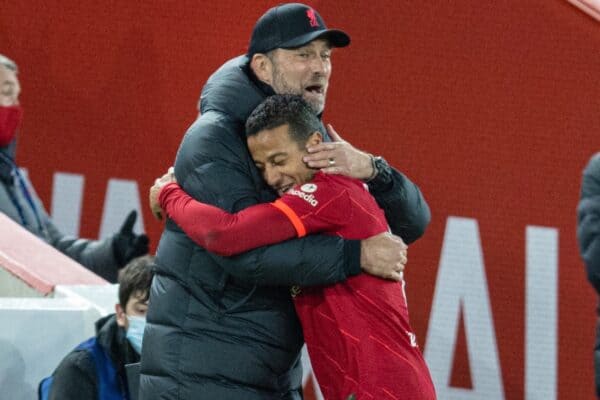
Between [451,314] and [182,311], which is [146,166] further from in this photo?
[182,311]

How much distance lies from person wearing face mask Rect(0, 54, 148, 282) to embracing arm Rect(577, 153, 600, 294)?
96.7 inches

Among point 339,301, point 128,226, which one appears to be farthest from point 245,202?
point 128,226

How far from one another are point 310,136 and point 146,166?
385cm

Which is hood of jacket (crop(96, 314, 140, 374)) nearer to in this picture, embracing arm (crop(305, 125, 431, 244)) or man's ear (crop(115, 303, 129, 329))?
man's ear (crop(115, 303, 129, 329))

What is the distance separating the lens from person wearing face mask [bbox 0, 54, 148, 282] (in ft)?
20.5

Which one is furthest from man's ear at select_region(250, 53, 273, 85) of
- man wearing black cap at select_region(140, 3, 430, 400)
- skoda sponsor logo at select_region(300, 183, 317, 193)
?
skoda sponsor logo at select_region(300, 183, 317, 193)

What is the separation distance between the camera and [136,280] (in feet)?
15.3

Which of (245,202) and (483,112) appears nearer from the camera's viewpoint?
(245,202)

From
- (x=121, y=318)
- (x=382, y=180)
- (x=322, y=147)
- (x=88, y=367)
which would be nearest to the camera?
(x=322, y=147)

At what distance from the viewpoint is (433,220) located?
6.59m

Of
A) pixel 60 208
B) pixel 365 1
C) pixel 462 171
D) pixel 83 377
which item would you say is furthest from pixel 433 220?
pixel 83 377

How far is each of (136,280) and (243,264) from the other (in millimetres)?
1340

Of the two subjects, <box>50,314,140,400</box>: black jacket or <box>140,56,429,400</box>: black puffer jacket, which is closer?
<box>140,56,429,400</box>: black puffer jacket

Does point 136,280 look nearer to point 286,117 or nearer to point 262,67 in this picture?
point 262,67
